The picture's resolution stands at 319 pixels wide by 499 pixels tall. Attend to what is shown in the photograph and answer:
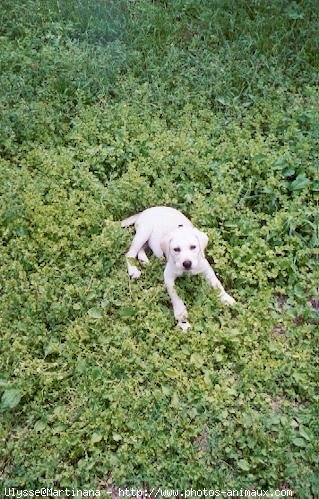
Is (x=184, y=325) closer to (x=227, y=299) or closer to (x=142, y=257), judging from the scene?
(x=227, y=299)

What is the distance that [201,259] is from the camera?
4.05m

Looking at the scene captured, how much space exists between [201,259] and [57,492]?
179 centimetres

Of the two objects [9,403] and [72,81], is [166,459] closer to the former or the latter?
[9,403]

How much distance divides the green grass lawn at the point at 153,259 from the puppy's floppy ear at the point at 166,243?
18 cm

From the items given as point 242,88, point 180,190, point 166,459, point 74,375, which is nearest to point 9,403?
point 74,375

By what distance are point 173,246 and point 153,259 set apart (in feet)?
1.56

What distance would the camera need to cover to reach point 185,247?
12.8 feet

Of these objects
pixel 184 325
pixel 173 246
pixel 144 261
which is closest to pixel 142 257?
pixel 144 261

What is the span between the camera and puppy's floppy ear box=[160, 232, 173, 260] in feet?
13.3

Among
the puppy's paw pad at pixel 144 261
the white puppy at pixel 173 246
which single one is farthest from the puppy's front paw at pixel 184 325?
the puppy's paw pad at pixel 144 261

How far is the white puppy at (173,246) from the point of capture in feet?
12.9

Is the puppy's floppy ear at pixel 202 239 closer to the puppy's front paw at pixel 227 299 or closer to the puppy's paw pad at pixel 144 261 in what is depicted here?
the puppy's front paw at pixel 227 299

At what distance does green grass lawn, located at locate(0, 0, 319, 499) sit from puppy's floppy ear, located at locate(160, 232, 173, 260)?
0.18m

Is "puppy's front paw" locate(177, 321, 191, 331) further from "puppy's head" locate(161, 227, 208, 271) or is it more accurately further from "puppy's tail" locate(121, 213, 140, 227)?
"puppy's tail" locate(121, 213, 140, 227)
